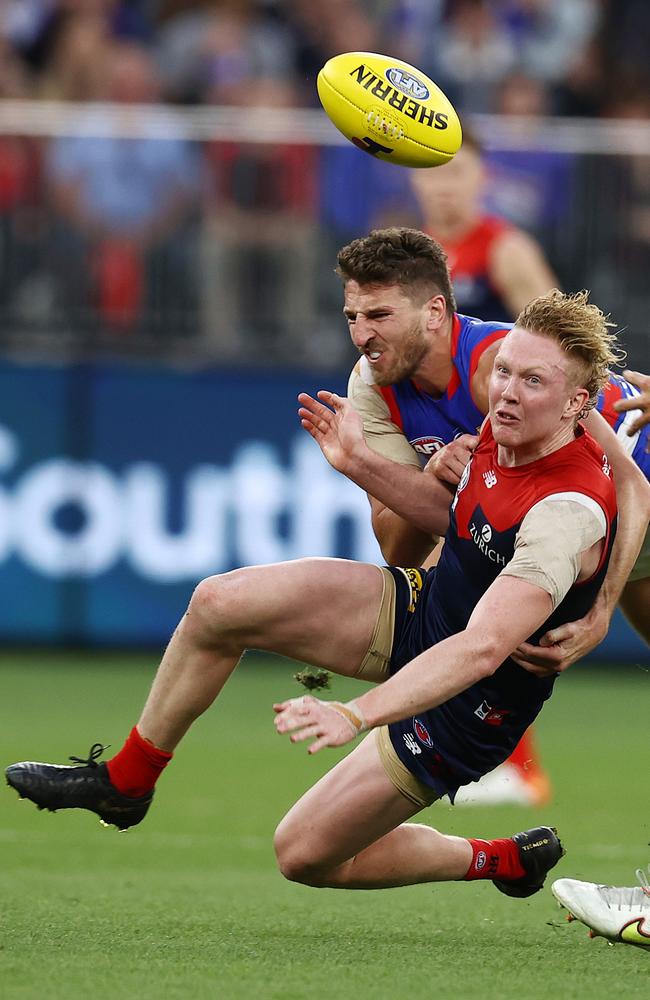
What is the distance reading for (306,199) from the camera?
38.5 feet

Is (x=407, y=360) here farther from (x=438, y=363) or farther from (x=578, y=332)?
(x=578, y=332)

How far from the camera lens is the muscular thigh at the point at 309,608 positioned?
5742 millimetres

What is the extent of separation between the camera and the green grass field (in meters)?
5.26

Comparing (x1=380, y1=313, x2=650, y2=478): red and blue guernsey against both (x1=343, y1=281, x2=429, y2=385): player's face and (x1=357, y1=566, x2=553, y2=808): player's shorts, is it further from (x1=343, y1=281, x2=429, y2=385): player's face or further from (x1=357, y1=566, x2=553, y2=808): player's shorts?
(x1=357, y1=566, x2=553, y2=808): player's shorts

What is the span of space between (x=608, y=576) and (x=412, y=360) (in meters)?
1.03

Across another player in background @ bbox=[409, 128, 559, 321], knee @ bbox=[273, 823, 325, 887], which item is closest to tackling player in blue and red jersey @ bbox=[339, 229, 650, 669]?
knee @ bbox=[273, 823, 325, 887]

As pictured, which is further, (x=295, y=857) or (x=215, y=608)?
(x=295, y=857)

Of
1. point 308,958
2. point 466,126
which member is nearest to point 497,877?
point 308,958

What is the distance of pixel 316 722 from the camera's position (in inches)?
184

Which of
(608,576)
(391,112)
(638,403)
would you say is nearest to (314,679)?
(608,576)

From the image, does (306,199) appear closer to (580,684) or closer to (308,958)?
(580,684)

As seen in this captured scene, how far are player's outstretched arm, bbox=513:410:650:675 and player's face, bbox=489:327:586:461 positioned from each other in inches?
14.0

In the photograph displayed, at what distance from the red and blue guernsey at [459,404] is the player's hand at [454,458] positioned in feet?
Answer: 0.75

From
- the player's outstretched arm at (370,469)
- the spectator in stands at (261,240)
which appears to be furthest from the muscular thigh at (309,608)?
the spectator in stands at (261,240)
